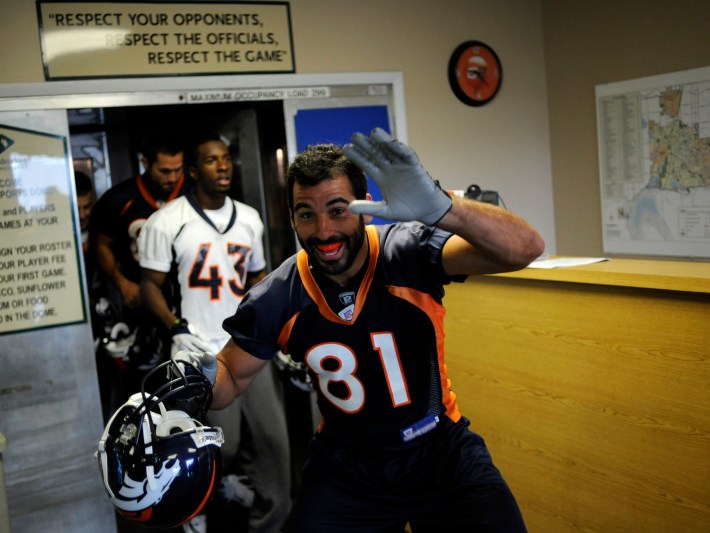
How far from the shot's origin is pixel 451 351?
11.2 ft

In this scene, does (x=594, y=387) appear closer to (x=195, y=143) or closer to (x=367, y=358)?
(x=367, y=358)

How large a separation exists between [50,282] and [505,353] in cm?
198

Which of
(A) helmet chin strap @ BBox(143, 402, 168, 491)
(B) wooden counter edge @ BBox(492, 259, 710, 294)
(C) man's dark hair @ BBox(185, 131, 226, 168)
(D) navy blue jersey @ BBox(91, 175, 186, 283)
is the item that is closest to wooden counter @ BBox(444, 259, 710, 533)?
(B) wooden counter edge @ BBox(492, 259, 710, 294)

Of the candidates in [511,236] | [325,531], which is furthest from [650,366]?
[325,531]

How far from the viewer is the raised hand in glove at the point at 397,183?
5.57ft

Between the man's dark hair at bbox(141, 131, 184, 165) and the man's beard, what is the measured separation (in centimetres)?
146

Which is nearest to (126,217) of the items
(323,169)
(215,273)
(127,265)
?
(127,265)

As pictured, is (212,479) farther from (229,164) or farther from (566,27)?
(566,27)

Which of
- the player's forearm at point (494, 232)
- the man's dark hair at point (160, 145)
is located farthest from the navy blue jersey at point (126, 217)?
the player's forearm at point (494, 232)

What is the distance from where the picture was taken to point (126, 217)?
3.31 meters

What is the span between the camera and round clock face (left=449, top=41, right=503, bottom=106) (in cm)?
405

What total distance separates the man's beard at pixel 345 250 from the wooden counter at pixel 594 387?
96cm

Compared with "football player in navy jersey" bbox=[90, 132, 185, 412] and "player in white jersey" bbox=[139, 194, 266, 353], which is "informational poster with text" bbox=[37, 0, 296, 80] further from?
"player in white jersey" bbox=[139, 194, 266, 353]

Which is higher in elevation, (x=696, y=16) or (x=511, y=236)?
(x=696, y=16)
